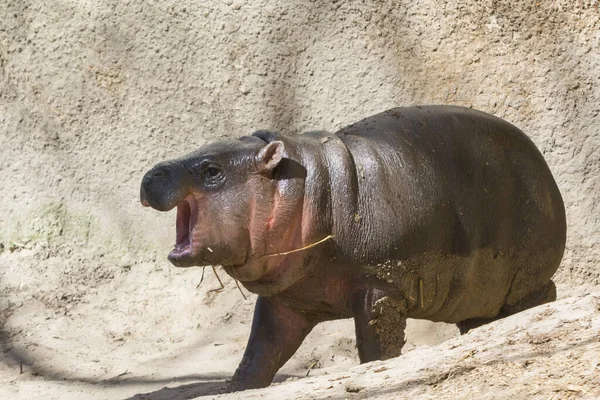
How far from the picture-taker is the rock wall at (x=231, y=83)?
6398 millimetres

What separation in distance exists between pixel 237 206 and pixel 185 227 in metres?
0.27

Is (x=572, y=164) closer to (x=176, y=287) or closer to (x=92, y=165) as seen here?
(x=176, y=287)

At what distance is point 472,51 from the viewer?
6.56 m

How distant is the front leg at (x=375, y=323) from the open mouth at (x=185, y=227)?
30.0 inches

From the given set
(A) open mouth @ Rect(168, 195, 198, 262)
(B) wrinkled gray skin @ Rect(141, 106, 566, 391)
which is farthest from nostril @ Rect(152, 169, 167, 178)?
(A) open mouth @ Rect(168, 195, 198, 262)

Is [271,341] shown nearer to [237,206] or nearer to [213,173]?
[237,206]

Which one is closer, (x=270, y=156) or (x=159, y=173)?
(x=159, y=173)

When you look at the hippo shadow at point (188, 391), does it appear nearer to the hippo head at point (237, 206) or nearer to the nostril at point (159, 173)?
the hippo head at point (237, 206)

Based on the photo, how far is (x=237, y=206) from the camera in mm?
4523

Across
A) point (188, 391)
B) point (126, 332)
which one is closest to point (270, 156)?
point (188, 391)

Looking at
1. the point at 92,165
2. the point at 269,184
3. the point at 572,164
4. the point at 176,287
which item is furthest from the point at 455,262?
the point at 92,165

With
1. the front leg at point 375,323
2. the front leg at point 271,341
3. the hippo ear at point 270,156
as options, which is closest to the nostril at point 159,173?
the hippo ear at point 270,156

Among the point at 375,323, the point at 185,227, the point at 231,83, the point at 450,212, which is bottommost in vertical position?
the point at 375,323

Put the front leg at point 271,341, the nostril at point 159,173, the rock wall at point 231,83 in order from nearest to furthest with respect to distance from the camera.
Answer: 1. the nostril at point 159,173
2. the front leg at point 271,341
3. the rock wall at point 231,83
